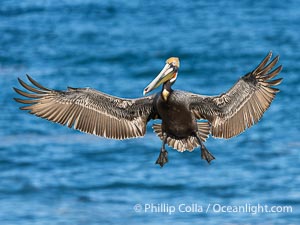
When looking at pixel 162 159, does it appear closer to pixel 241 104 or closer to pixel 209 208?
pixel 241 104

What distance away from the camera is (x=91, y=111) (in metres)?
11.3

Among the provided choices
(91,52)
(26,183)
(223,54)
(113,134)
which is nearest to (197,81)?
(223,54)

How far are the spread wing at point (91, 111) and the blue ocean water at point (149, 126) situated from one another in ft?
26.5

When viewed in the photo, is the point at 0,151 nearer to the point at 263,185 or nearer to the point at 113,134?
the point at 263,185

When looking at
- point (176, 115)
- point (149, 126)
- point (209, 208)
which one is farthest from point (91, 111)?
point (149, 126)

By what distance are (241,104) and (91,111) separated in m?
1.61

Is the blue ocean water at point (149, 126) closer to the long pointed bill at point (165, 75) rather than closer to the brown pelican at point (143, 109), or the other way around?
the brown pelican at point (143, 109)

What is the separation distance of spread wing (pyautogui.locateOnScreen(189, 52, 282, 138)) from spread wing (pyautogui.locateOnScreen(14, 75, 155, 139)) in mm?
712

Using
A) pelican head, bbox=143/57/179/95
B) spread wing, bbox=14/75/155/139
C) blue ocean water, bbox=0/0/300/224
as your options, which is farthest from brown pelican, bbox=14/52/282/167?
blue ocean water, bbox=0/0/300/224

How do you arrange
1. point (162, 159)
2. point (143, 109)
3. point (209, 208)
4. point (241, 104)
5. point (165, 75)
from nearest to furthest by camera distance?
point (165, 75) → point (162, 159) → point (143, 109) → point (241, 104) → point (209, 208)

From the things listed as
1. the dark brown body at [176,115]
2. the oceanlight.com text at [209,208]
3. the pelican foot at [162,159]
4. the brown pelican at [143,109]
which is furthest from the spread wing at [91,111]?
the oceanlight.com text at [209,208]

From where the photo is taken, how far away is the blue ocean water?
20.7 meters

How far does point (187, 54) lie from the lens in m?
29.9

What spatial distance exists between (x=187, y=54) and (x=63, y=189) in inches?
364
